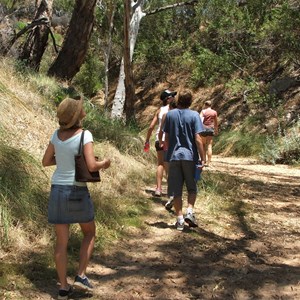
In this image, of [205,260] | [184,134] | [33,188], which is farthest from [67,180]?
[184,134]

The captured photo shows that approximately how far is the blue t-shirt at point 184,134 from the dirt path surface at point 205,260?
913mm

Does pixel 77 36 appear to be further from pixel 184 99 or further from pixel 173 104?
pixel 184 99

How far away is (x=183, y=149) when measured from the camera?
18.5 ft

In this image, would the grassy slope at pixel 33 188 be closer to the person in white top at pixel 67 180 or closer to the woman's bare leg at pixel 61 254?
the woman's bare leg at pixel 61 254

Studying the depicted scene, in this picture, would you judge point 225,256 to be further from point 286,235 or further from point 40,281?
point 40,281

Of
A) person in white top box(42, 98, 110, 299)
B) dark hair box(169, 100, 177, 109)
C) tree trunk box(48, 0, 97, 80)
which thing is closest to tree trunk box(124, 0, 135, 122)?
tree trunk box(48, 0, 97, 80)

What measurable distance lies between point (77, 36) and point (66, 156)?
847 cm

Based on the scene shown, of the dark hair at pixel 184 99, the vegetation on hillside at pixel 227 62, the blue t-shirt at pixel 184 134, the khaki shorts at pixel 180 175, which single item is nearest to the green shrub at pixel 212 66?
the vegetation on hillside at pixel 227 62

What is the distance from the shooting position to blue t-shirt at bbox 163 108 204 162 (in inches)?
221

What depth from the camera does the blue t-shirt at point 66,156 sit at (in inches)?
140

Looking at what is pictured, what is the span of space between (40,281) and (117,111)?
405 inches

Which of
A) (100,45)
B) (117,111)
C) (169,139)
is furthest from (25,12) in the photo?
(169,139)

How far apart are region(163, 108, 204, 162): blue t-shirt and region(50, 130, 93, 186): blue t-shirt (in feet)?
7.13

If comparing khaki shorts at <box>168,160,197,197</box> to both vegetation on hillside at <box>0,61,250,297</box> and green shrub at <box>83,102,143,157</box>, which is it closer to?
vegetation on hillside at <box>0,61,250,297</box>
